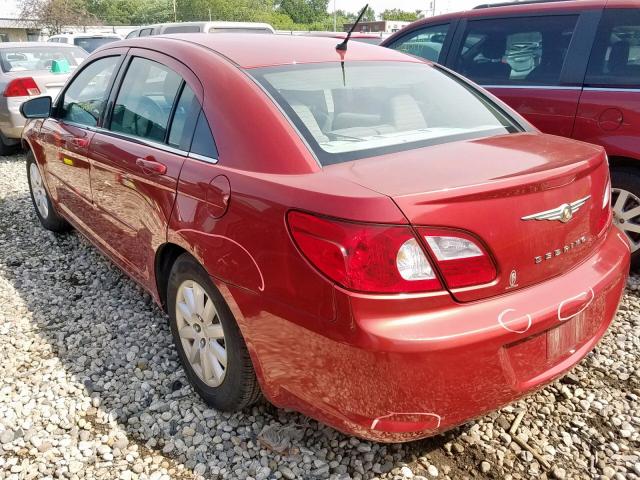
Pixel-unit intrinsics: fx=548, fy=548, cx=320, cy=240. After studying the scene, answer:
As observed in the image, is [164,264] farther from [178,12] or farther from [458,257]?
[178,12]

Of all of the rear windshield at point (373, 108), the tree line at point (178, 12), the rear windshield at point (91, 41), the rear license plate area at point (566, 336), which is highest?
the tree line at point (178, 12)

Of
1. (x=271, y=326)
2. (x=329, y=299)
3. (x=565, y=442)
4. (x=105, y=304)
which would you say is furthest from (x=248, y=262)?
(x=105, y=304)

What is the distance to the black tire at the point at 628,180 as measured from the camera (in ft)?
Result: 11.9

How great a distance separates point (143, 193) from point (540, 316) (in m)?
1.84

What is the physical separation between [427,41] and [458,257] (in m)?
3.91

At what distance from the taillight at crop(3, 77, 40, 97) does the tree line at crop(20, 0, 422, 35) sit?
3363 cm

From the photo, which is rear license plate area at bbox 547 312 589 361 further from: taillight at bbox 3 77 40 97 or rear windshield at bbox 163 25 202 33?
rear windshield at bbox 163 25 202 33

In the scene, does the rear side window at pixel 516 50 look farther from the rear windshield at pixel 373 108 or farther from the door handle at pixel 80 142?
the door handle at pixel 80 142

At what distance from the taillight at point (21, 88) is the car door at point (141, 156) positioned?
17.1ft

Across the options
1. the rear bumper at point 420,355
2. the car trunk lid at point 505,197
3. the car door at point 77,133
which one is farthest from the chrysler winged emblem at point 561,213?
the car door at point 77,133

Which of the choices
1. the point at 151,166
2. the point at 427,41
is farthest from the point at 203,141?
the point at 427,41

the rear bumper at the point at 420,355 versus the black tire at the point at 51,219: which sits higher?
the rear bumper at the point at 420,355

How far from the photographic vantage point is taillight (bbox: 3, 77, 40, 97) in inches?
292

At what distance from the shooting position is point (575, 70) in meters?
3.86
